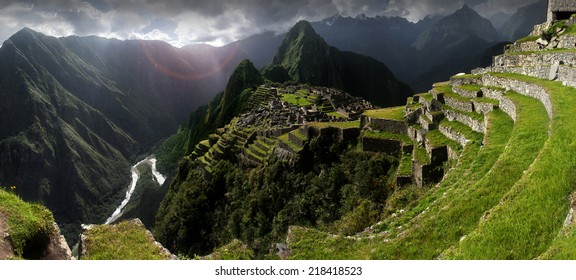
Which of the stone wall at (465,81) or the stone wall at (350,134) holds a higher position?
the stone wall at (465,81)

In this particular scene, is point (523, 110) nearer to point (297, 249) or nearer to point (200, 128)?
point (297, 249)

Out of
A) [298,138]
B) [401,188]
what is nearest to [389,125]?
[401,188]

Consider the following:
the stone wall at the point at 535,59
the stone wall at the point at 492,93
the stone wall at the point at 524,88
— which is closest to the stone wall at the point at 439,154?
the stone wall at the point at 492,93

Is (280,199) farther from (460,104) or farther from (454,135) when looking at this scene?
(454,135)

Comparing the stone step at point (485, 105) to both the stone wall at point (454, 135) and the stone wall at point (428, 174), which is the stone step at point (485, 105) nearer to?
the stone wall at point (454, 135)

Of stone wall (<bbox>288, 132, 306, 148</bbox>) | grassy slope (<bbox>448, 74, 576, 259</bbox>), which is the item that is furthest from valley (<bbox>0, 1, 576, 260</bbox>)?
stone wall (<bbox>288, 132, 306, 148</bbox>)

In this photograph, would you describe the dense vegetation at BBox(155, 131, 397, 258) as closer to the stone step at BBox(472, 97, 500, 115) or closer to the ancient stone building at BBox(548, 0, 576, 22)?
the stone step at BBox(472, 97, 500, 115)

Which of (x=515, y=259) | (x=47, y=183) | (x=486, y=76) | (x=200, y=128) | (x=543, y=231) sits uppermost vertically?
(x=486, y=76)

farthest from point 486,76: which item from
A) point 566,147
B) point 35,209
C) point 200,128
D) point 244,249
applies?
point 200,128
